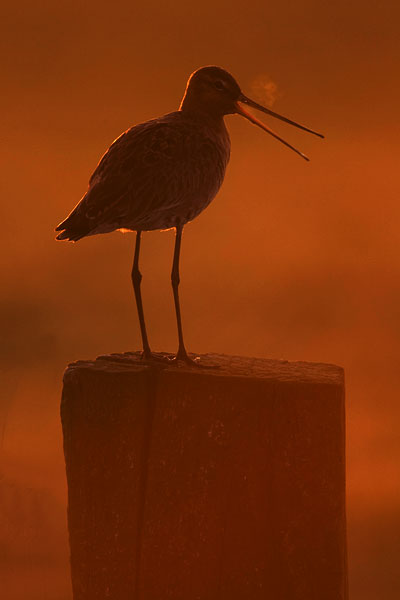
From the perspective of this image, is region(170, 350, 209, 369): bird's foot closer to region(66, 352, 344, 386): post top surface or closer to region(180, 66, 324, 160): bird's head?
region(66, 352, 344, 386): post top surface

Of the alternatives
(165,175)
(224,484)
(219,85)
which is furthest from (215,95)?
(224,484)

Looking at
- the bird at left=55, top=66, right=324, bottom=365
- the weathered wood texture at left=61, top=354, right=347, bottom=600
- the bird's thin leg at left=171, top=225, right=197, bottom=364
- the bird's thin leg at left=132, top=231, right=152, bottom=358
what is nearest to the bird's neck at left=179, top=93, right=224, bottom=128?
the bird at left=55, top=66, right=324, bottom=365

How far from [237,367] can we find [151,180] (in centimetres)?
130

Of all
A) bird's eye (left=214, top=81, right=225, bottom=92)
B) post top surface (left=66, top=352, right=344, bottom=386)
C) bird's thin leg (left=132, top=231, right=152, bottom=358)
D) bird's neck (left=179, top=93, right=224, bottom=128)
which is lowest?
post top surface (left=66, top=352, right=344, bottom=386)

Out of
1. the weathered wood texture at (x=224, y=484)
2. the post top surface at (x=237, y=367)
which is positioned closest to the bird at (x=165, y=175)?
the post top surface at (x=237, y=367)

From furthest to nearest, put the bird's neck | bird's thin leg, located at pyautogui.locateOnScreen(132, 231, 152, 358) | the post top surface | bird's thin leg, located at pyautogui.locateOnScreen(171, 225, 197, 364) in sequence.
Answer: the bird's neck, bird's thin leg, located at pyautogui.locateOnScreen(132, 231, 152, 358), bird's thin leg, located at pyautogui.locateOnScreen(171, 225, 197, 364), the post top surface

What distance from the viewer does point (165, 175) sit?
18.2 ft

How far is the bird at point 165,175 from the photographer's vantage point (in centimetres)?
548

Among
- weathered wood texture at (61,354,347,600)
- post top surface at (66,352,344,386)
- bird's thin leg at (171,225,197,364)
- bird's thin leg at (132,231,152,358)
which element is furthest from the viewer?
bird's thin leg at (132,231,152,358)

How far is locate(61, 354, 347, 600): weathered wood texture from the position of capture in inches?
193

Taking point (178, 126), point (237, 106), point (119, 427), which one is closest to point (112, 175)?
point (178, 126)

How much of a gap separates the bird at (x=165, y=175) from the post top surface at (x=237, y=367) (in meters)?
0.18

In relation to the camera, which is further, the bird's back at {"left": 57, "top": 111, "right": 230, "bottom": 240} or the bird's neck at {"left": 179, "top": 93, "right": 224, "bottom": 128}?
the bird's neck at {"left": 179, "top": 93, "right": 224, "bottom": 128}

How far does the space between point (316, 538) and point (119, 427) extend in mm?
1289
